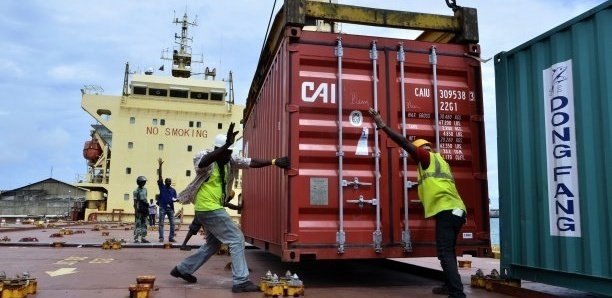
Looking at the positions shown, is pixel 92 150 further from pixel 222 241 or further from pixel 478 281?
pixel 478 281

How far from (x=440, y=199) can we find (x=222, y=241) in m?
2.34

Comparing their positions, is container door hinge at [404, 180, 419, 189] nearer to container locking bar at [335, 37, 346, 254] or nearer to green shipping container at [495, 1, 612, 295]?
container locking bar at [335, 37, 346, 254]

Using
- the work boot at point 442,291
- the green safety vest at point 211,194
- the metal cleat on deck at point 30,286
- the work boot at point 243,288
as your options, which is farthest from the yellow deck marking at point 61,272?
the work boot at point 442,291

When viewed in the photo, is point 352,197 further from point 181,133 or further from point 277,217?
point 181,133

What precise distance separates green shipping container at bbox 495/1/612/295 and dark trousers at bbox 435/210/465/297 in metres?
0.87

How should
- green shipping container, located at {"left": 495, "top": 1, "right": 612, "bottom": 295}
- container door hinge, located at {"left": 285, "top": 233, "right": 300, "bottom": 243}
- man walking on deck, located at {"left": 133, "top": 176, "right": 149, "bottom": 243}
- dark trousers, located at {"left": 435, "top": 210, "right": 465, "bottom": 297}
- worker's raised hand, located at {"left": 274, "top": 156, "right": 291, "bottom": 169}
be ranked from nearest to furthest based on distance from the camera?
1. green shipping container, located at {"left": 495, "top": 1, "right": 612, "bottom": 295}
2. dark trousers, located at {"left": 435, "top": 210, "right": 465, "bottom": 297}
3. container door hinge, located at {"left": 285, "top": 233, "right": 300, "bottom": 243}
4. worker's raised hand, located at {"left": 274, "top": 156, "right": 291, "bottom": 169}
5. man walking on deck, located at {"left": 133, "top": 176, "right": 149, "bottom": 243}

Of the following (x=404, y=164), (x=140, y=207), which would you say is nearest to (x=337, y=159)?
(x=404, y=164)

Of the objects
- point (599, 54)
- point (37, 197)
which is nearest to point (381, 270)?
point (599, 54)

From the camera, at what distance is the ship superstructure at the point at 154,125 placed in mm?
28344

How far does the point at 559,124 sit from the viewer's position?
486 centimetres

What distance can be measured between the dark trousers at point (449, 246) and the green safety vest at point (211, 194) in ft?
7.75

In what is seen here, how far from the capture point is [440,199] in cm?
501

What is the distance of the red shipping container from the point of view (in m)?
5.41

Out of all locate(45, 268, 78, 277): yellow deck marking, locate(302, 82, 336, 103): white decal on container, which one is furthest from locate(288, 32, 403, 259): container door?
locate(45, 268, 78, 277): yellow deck marking
